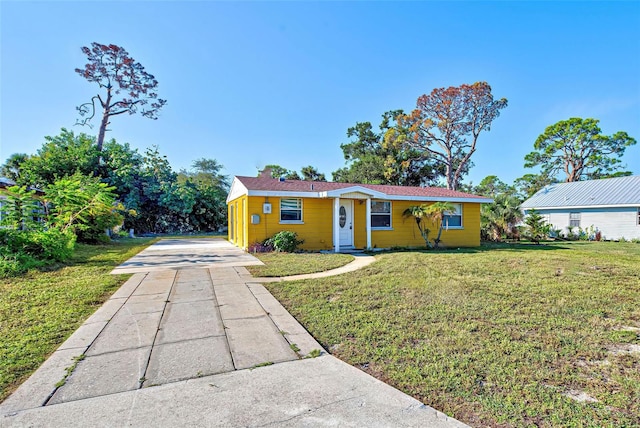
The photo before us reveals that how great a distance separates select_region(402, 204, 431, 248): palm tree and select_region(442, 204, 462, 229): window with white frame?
1.21 m

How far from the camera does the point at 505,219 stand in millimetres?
17453

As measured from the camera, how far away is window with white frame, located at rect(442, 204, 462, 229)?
1432 cm

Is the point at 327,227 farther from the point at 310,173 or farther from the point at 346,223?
the point at 310,173

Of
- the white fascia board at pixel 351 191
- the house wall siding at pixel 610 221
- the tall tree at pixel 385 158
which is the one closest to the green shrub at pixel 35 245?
the white fascia board at pixel 351 191

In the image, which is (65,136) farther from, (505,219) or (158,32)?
(505,219)

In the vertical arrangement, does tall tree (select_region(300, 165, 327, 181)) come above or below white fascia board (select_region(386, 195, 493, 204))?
above

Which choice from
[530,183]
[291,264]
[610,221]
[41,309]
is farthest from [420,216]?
[530,183]

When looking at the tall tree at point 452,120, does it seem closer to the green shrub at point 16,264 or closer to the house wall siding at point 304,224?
the house wall siding at point 304,224

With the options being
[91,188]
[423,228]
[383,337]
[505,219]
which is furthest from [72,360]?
[505,219]

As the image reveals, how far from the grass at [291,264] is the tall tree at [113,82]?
71.9 feet

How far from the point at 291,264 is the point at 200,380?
5.88 meters

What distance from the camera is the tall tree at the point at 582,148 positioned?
29719 mm

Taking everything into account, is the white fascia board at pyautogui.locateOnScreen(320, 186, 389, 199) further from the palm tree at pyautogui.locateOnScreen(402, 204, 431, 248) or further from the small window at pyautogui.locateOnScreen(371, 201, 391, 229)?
the palm tree at pyautogui.locateOnScreen(402, 204, 431, 248)

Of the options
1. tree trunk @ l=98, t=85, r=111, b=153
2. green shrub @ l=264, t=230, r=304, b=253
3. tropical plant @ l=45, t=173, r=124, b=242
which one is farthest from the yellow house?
tree trunk @ l=98, t=85, r=111, b=153
